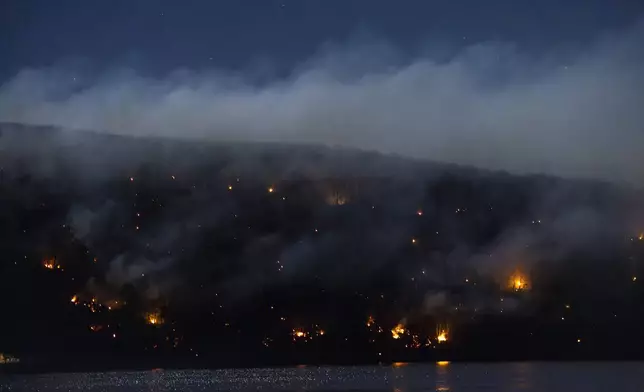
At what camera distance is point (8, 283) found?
18988 centimetres

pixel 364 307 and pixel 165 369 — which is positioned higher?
pixel 364 307

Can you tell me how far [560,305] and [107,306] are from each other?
9916cm

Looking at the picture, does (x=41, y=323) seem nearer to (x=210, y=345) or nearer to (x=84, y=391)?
(x=210, y=345)

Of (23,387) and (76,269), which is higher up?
(76,269)

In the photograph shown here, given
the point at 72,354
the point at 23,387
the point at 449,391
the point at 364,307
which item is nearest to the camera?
the point at 449,391

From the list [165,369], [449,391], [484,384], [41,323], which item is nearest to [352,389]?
[449,391]

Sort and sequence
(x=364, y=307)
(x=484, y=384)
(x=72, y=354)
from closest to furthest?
1. (x=484, y=384)
2. (x=72, y=354)
3. (x=364, y=307)

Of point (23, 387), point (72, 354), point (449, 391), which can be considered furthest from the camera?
point (72, 354)

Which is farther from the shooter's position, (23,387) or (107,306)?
(107,306)

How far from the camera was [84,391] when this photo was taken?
337ft

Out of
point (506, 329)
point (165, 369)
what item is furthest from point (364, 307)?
point (165, 369)

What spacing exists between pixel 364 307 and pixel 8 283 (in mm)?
76947

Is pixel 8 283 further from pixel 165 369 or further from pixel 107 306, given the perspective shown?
pixel 165 369

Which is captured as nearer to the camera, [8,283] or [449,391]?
[449,391]
